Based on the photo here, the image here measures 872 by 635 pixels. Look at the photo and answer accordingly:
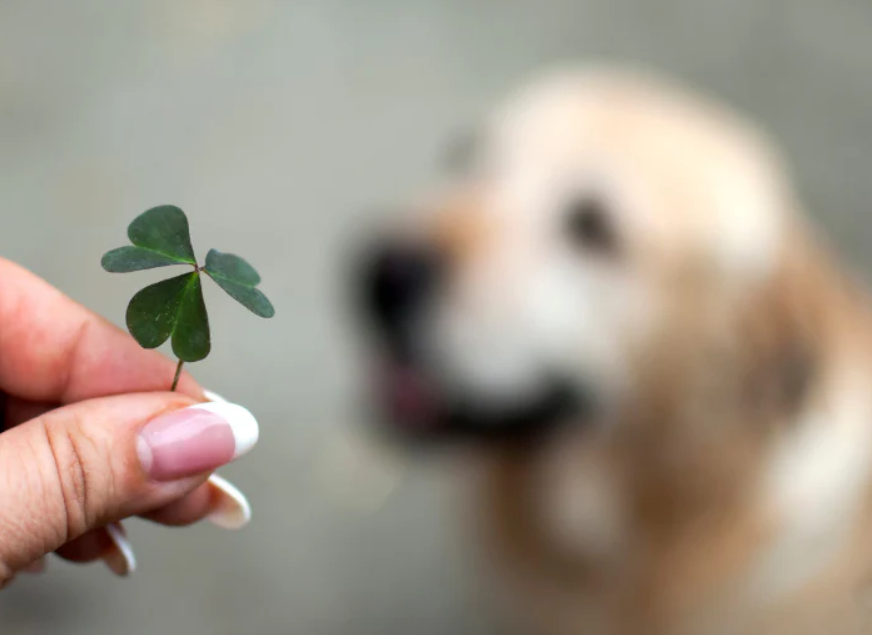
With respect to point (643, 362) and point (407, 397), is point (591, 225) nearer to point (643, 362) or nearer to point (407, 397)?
point (643, 362)

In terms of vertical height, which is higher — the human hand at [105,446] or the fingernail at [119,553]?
the human hand at [105,446]

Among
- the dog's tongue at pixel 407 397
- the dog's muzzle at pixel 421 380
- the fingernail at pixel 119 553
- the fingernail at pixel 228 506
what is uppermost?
the dog's muzzle at pixel 421 380

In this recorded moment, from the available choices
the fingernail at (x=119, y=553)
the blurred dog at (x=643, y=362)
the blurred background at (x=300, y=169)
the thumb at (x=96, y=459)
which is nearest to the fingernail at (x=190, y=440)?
the thumb at (x=96, y=459)

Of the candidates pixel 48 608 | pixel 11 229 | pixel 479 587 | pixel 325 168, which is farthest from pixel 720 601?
pixel 11 229

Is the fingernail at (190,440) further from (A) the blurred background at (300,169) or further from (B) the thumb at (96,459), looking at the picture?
(A) the blurred background at (300,169)

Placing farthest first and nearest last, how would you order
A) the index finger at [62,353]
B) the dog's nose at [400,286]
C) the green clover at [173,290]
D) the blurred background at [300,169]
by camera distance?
the blurred background at [300,169], the dog's nose at [400,286], the index finger at [62,353], the green clover at [173,290]

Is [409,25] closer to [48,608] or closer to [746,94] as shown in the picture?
[746,94]

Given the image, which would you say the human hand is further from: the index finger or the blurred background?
the blurred background
